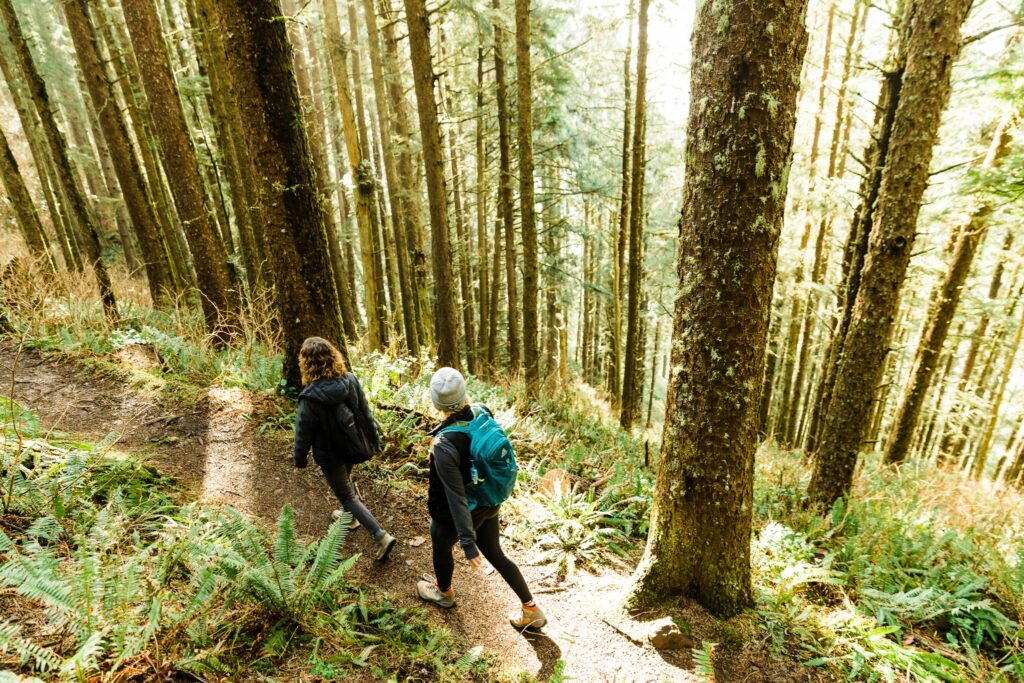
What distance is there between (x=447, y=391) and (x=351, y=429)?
1.38 m

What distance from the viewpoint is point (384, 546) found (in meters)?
4.30

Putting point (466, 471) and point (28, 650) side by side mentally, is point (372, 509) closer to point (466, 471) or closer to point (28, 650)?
point (466, 471)

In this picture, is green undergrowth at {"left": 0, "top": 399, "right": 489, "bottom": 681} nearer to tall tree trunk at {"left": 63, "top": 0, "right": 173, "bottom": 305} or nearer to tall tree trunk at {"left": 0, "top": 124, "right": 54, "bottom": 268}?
tall tree trunk at {"left": 0, "top": 124, "right": 54, "bottom": 268}

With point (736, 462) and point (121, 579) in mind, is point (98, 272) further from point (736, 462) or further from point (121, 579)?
point (736, 462)

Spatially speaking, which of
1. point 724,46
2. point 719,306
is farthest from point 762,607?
point 724,46

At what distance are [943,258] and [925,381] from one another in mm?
5444

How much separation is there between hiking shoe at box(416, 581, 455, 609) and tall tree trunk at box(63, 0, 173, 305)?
1026cm

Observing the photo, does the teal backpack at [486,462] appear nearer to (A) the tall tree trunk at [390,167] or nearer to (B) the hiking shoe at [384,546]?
(B) the hiking shoe at [384,546]

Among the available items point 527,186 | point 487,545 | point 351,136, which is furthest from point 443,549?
point 351,136

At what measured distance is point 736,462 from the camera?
3.33m

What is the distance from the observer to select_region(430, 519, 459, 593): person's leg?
3633 millimetres

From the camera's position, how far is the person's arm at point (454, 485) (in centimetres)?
325

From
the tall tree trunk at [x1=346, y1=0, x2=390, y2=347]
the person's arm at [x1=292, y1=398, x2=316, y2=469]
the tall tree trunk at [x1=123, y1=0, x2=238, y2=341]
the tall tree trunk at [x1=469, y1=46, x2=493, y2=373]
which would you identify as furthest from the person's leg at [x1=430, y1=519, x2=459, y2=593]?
the tall tree trunk at [x1=469, y1=46, x2=493, y2=373]

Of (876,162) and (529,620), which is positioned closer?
(529,620)
